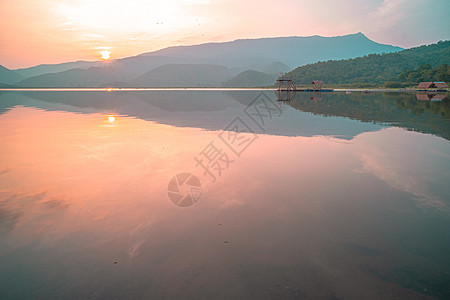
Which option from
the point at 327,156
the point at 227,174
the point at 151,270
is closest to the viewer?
the point at 151,270

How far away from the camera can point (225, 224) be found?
27.1 feet

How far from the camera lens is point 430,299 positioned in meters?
5.28

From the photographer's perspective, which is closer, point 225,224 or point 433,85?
point 225,224

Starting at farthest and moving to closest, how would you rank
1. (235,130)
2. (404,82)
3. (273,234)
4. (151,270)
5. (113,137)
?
(404,82) → (235,130) → (113,137) → (273,234) → (151,270)

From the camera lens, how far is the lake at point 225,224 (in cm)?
577

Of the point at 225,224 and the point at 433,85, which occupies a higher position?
the point at 225,224

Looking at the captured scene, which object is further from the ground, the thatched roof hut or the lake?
the lake

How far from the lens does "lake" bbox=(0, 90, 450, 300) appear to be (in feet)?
18.9

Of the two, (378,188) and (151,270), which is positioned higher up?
(151,270)

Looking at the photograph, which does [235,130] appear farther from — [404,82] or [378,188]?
[404,82]

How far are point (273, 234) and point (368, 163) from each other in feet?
30.5

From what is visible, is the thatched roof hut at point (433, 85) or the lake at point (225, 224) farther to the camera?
the thatched roof hut at point (433, 85)

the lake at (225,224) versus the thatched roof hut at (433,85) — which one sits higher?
the lake at (225,224)

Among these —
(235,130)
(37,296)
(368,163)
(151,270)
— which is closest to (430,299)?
(151,270)
